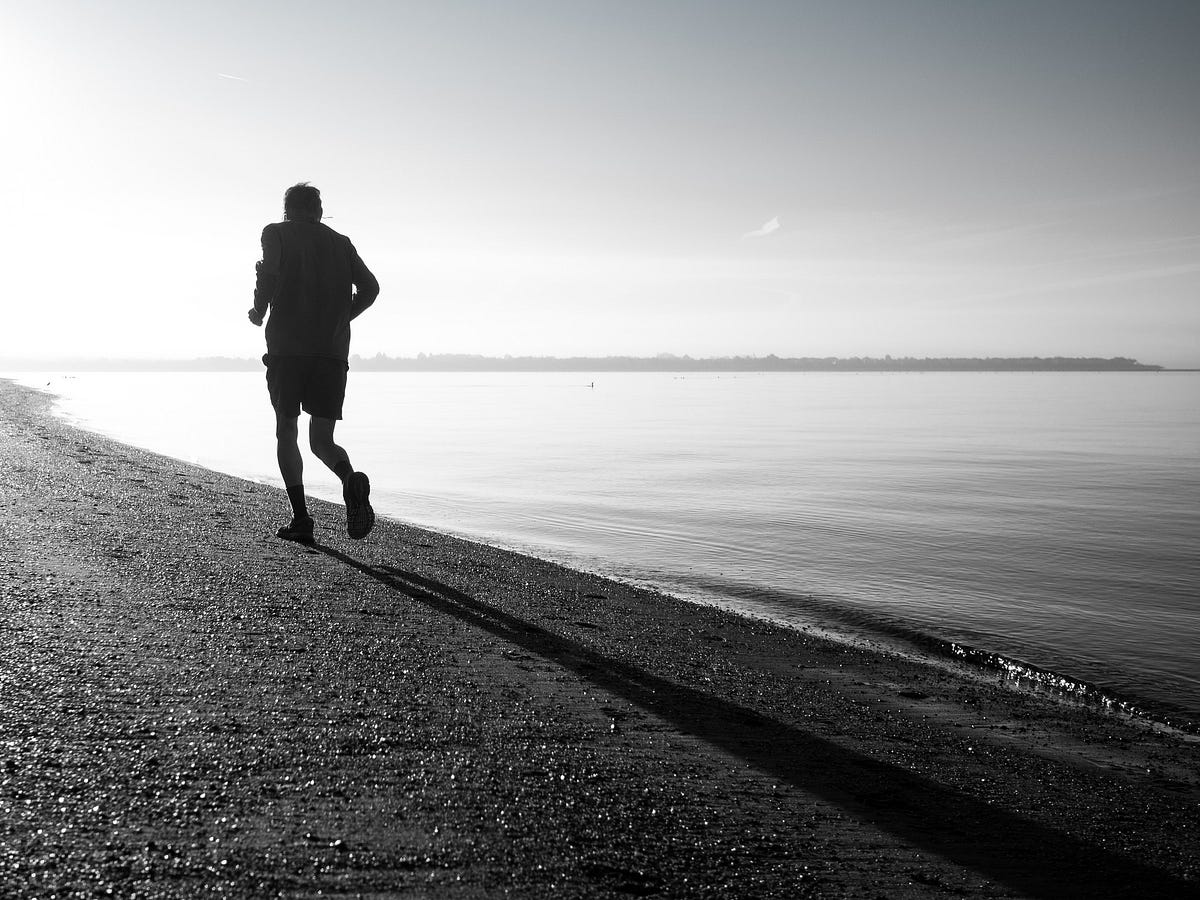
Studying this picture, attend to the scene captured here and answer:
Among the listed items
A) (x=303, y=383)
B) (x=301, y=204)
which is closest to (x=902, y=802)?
(x=303, y=383)

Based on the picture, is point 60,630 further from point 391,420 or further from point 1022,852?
point 391,420

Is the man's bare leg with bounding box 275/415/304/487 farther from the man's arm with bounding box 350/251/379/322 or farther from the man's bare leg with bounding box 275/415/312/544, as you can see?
the man's arm with bounding box 350/251/379/322

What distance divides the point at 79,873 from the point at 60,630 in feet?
6.84

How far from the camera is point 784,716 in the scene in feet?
10.9

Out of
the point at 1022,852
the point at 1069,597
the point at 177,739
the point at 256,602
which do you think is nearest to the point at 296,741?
the point at 177,739

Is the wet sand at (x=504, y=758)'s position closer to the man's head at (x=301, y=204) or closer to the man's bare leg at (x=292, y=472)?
A: the man's bare leg at (x=292, y=472)

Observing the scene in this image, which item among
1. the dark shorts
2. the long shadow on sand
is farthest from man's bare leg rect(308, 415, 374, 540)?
the long shadow on sand

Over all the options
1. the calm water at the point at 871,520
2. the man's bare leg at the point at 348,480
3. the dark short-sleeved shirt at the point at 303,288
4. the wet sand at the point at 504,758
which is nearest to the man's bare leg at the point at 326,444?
the man's bare leg at the point at 348,480

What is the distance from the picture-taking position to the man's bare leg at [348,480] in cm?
538

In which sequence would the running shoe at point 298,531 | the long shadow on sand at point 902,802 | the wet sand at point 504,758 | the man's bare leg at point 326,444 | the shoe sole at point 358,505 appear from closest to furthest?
the wet sand at point 504,758 → the long shadow on sand at point 902,802 → the shoe sole at point 358,505 → the man's bare leg at point 326,444 → the running shoe at point 298,531

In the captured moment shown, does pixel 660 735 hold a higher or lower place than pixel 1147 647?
higher

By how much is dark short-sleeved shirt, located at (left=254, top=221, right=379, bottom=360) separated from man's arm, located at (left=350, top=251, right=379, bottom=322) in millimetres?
93

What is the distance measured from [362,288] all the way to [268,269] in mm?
667

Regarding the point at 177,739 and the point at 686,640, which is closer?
the point at 177,739
